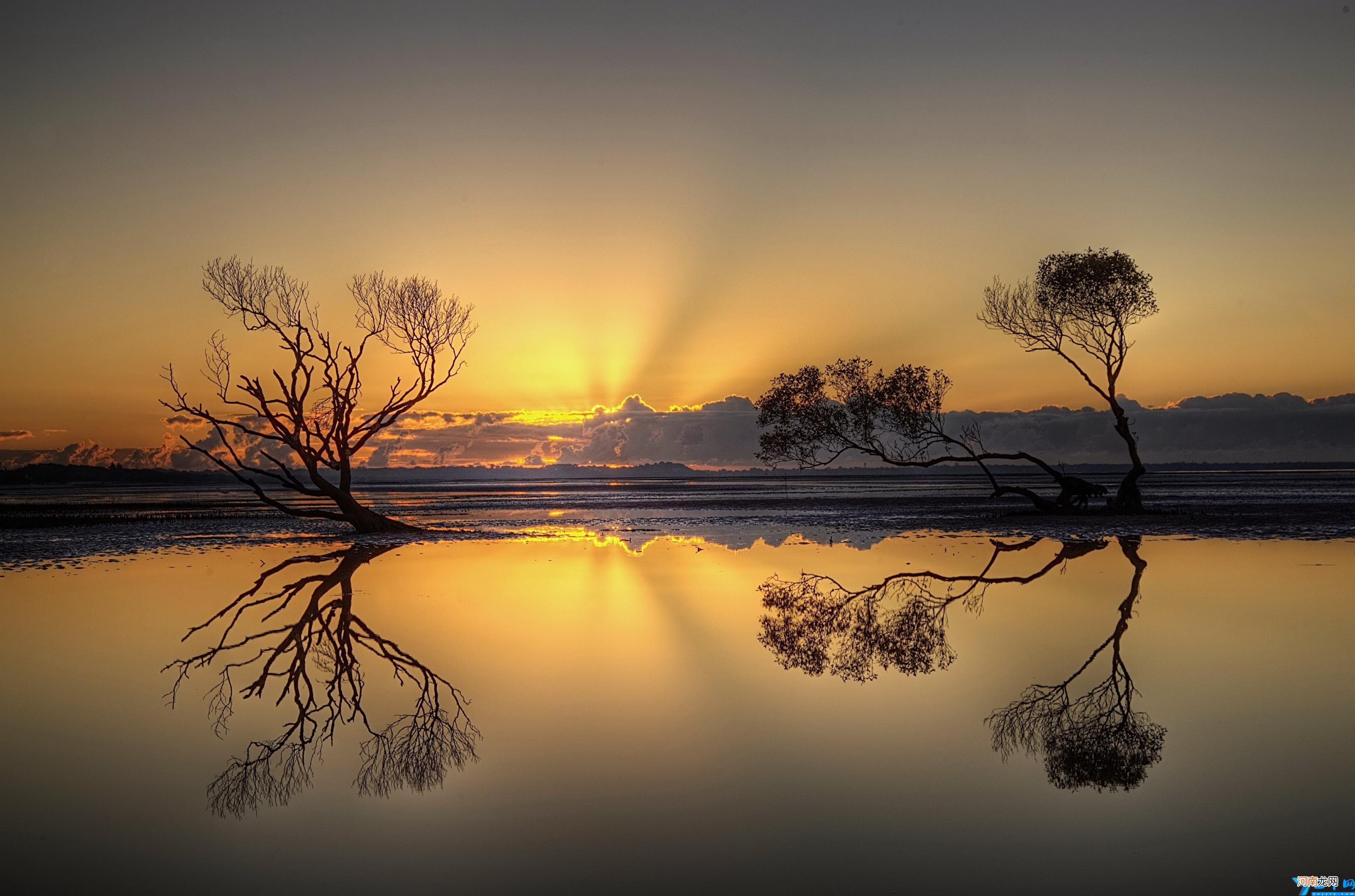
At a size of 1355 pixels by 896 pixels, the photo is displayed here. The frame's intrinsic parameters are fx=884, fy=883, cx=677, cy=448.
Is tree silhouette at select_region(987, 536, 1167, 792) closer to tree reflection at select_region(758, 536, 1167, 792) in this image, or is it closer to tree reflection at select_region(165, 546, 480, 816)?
tree reflection at select_region(758, 536, 1167, 792)

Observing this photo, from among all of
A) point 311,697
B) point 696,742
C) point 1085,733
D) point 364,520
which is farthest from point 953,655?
point 364,520

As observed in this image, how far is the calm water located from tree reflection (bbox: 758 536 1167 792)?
0.24 feet

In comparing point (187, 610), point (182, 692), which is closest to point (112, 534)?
point (187, 610)

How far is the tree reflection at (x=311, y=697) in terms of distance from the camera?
934cm

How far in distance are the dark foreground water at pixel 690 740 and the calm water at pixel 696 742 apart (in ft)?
0.16

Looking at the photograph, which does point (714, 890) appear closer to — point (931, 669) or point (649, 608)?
point (931, 669)

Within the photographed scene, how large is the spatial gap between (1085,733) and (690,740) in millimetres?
4603

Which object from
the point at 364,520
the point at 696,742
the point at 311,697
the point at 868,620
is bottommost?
the point at 311,697

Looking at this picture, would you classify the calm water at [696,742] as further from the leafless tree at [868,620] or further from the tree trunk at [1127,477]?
the tree trunk at [1127,477]

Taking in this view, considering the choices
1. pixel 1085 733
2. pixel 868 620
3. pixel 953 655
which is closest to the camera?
pixel 1085 733

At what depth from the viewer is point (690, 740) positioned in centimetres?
1023

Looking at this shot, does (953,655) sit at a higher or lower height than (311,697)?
higher

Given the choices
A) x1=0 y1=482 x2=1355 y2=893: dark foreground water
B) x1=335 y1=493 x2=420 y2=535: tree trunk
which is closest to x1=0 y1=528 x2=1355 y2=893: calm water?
x1=0 y1=482 x2=1355 y2=893: dark foreground water

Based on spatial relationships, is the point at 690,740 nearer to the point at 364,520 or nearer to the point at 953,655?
the point at 953,655
